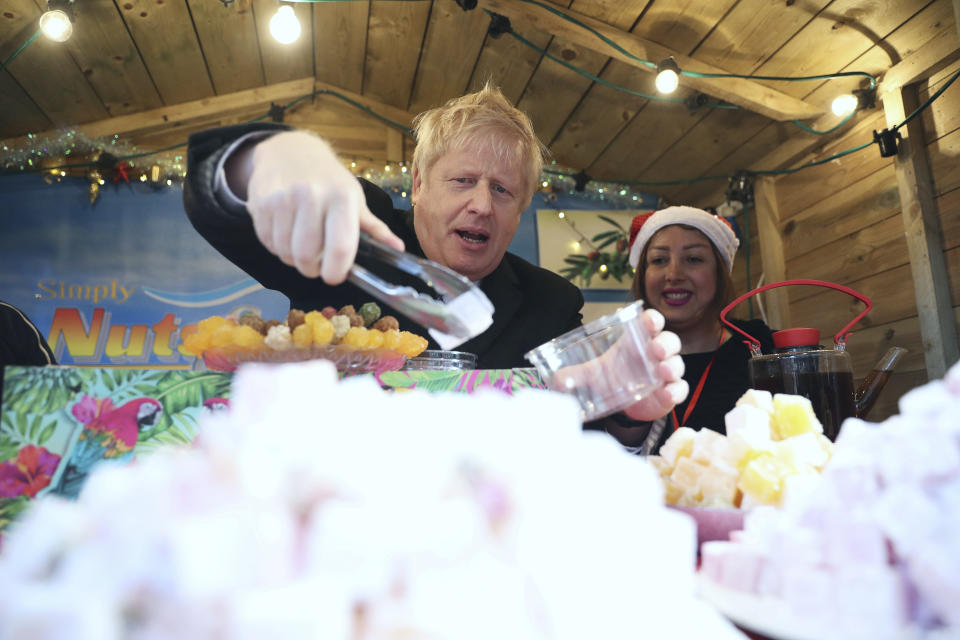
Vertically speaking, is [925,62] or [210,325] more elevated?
[925,62]

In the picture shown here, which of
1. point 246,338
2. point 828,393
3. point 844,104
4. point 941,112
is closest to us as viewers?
point 246,338

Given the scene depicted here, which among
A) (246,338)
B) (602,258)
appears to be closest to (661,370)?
(246,338)

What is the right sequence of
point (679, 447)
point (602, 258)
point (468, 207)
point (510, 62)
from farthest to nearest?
point (602, 258) < point (510, 62) < point (468, 207) < point (679, 447)

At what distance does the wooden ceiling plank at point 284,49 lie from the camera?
99.9 inches

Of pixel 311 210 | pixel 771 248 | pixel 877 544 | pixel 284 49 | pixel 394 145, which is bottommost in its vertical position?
pixel 877 544

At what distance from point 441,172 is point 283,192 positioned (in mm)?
1059

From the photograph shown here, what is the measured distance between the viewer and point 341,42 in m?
2.89

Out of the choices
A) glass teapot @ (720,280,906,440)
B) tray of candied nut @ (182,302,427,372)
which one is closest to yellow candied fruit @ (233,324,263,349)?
tray of candied nut @ (182,302,427,372)

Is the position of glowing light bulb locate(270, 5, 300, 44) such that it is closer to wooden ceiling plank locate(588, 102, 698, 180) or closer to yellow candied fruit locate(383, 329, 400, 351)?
wooden ceiling plank locate(588, 102, 698, 180)

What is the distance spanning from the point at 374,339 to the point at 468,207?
32.1 inches

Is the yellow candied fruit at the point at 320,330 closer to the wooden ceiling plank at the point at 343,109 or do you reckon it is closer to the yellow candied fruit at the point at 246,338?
the yellow candied fruit at the point at 246,338

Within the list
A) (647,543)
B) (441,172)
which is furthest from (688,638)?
(441,172)

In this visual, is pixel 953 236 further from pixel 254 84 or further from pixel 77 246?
pixel 77 246

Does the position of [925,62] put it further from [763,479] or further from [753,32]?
[763,479]
